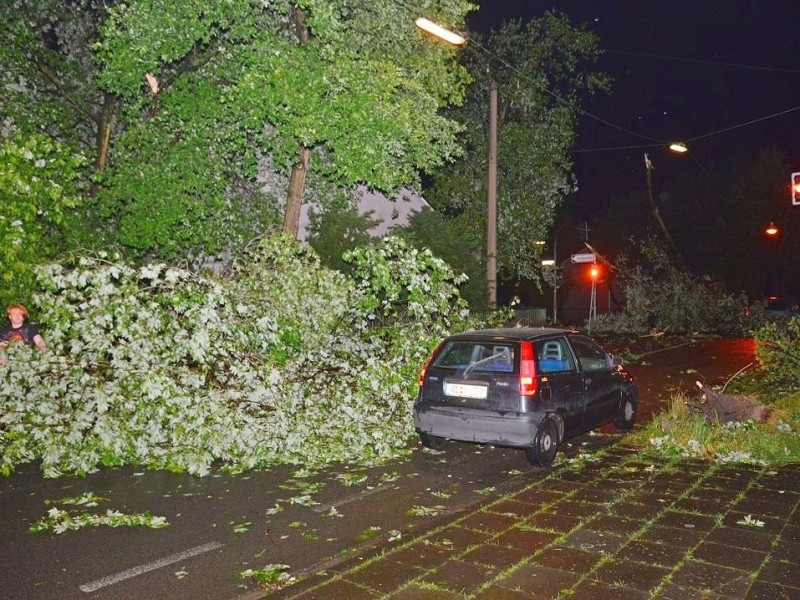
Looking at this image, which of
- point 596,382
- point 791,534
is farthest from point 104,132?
point 791,534

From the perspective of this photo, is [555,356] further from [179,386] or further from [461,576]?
[179,386]

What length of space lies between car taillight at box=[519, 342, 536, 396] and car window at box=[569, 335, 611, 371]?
53.7 inches

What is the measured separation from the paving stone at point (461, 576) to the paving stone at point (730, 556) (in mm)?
1671

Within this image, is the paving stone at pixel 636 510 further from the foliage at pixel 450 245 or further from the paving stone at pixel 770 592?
the foliage at pixel 450 245

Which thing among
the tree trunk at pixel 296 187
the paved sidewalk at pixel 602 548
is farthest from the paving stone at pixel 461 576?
Result: the tree trunk at pixel 296 187

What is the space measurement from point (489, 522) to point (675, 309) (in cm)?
3102

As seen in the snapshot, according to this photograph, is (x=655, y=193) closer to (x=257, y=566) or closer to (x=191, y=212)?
(x=191, y=212)

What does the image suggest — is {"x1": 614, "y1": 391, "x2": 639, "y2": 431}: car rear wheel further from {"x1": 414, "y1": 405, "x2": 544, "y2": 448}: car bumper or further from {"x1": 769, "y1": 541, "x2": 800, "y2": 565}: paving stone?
{"x1": 769, "y1": 541, "x2": 800, "y2": 565}: paving stone

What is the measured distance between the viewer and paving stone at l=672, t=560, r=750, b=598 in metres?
4.60

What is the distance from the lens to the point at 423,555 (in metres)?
5.24

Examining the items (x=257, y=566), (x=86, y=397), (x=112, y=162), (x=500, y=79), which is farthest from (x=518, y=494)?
(x=500, y=79)

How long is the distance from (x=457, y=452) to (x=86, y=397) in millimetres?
4670

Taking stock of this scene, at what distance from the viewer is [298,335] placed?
970 centimetres

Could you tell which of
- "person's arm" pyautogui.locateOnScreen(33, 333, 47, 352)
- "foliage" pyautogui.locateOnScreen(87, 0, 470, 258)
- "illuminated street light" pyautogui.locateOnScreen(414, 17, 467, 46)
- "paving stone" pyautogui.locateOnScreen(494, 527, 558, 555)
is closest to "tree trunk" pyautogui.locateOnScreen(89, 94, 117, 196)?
"foliage" pyautogui.locateOnScreen(87, 0, 470, 258)
